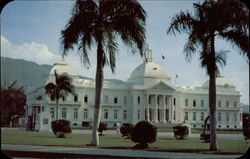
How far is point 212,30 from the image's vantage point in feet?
49.0

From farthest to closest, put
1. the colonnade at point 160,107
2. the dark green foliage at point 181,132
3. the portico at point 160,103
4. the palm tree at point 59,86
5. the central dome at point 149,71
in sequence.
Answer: the colonnade at point 160,107
the portico at point 160,103
the central dome at point 149,71
the palm tree at point 59,86
the dark green foliage at point 181,132

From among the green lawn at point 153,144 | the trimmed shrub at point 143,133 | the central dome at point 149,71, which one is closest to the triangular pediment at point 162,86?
the central dome at point 149,71

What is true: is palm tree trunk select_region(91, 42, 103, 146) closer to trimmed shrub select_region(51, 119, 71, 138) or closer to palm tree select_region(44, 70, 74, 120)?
trimmed shrub select_region(51, 119, 71, 138)

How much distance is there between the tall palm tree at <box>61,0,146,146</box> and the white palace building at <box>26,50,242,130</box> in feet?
56.1

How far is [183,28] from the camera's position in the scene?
15.2 metres

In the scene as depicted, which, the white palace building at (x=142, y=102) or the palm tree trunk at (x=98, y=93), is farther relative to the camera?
the white palace building at (x=142, y=102)

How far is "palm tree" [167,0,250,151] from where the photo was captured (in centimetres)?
1434

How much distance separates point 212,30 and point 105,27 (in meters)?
4.36

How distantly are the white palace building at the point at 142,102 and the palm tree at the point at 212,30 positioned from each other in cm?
1955

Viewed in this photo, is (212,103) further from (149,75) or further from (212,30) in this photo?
(149,75)

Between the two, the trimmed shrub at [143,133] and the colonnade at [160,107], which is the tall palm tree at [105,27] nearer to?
the trimmed shrub at [143,133]

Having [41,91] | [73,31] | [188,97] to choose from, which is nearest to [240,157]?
[73,31]

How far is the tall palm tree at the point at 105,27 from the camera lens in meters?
15.3

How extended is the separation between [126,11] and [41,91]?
30713 millimetres
